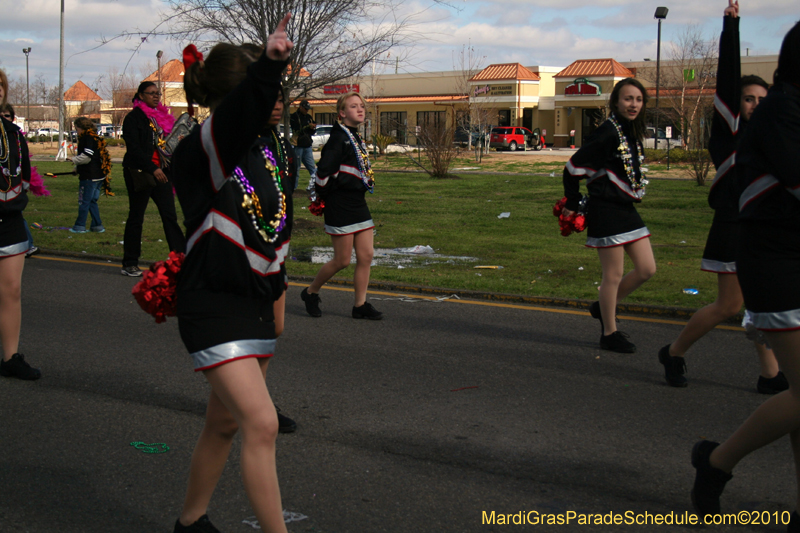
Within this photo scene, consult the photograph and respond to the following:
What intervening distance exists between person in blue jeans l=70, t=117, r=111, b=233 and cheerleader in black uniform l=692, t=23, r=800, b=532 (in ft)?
38.8

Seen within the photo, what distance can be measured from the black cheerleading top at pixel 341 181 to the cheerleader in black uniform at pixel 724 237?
3.01 meters

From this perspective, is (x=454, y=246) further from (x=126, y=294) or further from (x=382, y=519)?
(x=382, y=519)

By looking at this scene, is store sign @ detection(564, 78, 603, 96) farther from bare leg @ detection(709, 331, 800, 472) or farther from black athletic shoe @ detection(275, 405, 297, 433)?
bare leg @ detection(709, 331, 800, 472)

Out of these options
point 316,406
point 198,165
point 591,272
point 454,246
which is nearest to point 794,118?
point 198,165

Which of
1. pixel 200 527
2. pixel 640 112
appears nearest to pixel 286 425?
pixel 200 527

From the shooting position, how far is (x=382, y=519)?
3469 mm

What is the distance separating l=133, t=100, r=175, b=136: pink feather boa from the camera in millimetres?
9195

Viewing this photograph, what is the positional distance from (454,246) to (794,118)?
29.3 feet

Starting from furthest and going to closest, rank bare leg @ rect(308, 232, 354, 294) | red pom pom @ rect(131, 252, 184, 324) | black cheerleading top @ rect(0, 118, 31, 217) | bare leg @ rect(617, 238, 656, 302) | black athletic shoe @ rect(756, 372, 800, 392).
A: bare leg @ rect(308, 232, 354, 294)
bare leg @ rect(617, 238, 656, 302)
black cheerleading top @ rect(0, 118, 31, 217)
black athletic shoe @ rect(756, 372, 800, 392)
red pom pom @ rect(131, 252, 184, 324)

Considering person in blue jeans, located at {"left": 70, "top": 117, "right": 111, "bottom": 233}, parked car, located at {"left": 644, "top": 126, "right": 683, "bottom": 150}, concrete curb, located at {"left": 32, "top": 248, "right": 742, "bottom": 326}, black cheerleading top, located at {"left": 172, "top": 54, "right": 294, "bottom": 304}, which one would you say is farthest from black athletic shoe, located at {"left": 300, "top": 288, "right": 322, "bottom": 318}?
parked car, located at {"left": 644, "top": 126, "right": 683, "bottom": 150}

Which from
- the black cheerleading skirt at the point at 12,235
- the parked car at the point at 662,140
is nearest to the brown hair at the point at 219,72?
the black cheerleading skirt at the point at 12,235

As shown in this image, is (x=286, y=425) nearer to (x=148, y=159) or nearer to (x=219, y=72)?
(x=219, y=72)

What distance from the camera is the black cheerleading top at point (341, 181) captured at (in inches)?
276

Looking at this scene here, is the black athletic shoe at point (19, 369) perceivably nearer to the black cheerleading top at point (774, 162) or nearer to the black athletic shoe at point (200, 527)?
the black athletic shoe at point (200, 527)
